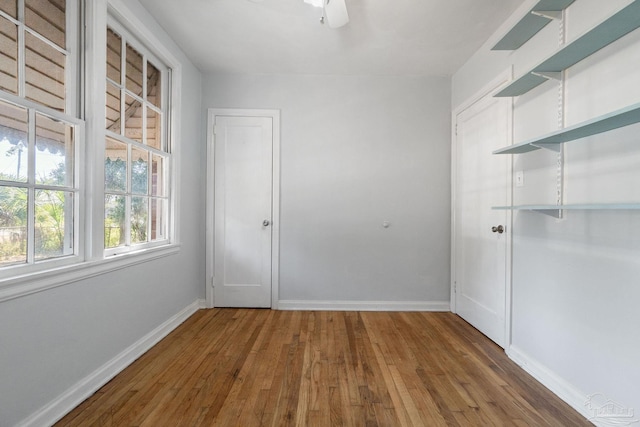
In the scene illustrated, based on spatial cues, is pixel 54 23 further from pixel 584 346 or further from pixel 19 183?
pixel 584 346

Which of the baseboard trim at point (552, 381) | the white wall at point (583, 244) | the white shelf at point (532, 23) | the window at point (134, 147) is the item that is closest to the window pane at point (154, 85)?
the window at point (134, 147)

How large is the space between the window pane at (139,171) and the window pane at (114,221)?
0.62 feet

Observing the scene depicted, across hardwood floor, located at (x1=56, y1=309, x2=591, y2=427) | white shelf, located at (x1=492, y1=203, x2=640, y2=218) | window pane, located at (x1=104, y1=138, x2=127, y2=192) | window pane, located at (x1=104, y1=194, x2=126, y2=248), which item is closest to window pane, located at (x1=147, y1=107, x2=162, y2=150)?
window pane, located at (x1=104, y1=138, x2=127, y2=192)

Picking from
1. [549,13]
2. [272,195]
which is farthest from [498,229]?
[272,195]

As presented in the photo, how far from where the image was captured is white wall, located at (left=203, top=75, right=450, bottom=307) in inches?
129

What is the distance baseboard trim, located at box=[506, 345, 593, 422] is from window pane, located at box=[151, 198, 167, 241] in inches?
118

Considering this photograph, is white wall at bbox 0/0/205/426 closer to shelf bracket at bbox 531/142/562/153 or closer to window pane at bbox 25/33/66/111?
window pane at bbox 25/33/66/111

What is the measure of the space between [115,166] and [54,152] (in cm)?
47

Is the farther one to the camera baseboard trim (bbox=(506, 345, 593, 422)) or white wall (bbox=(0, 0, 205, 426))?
baseboard trim (bbox=(506, 345, 593, 422))

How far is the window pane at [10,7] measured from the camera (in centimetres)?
135

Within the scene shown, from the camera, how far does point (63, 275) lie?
156 cm

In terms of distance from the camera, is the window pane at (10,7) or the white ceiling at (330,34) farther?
the white ceiling at (330,34)

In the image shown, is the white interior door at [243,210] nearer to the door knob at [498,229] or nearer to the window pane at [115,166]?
the window pane at [115,166]

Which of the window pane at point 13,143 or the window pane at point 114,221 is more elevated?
the window pane at point 13,143
